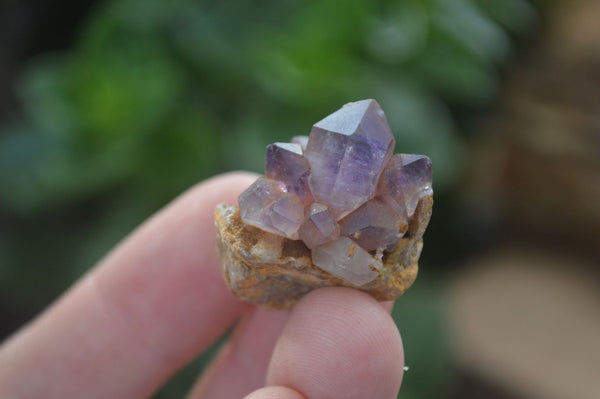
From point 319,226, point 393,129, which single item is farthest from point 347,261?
point 393,129

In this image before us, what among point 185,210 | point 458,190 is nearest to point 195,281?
point 185,210

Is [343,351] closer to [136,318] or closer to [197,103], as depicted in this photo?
[136,318]

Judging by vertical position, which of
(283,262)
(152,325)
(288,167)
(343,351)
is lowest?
(152,325)

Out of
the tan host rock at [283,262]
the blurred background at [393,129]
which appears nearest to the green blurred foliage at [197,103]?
the blurred background at [393,129]

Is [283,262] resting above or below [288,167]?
below

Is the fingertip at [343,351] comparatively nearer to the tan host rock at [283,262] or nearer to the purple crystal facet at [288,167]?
the tan host rock at [283,262]

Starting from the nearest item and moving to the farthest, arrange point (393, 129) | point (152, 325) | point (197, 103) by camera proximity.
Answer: point (152, 325) → point (393, 129) → point (197, 103)

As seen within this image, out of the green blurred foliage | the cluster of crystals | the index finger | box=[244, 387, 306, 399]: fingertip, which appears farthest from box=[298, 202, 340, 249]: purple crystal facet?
the green blurred foliage
